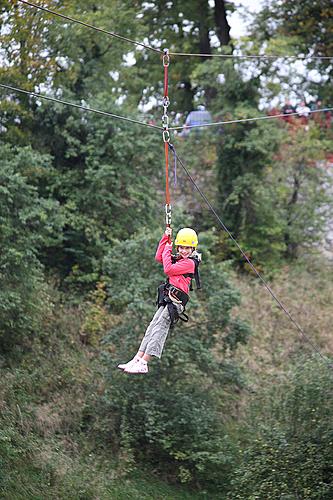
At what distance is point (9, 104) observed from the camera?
48.0 ft

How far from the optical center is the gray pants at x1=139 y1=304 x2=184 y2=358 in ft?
26.7

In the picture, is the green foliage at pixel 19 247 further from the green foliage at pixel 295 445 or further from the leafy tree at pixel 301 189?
the leafy tree at pixel 301 189

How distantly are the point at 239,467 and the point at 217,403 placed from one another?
150cm

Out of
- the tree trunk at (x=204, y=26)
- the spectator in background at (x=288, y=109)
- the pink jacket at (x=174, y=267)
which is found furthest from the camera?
the tree trunk at (x=204, y=26)

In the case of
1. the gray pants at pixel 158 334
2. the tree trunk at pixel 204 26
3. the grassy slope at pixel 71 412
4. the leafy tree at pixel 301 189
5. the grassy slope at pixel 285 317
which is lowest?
the grassy slope at pixel 71 412

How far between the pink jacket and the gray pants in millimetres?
228

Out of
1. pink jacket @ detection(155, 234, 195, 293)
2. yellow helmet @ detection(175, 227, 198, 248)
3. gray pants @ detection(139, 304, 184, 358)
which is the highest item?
yellow helmet @ detection(175, 227, 198, 248)

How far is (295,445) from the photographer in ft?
37.9

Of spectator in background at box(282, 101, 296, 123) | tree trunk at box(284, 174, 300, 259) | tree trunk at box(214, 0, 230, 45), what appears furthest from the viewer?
tree trunk at box(214, 0, 230, 45)

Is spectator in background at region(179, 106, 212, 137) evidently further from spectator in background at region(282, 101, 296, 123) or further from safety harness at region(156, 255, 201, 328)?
safety harness at region(156, 255, 201, 328)

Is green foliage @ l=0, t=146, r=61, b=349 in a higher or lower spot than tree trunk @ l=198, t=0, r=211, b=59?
lower

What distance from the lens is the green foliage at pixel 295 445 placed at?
11.1 metres

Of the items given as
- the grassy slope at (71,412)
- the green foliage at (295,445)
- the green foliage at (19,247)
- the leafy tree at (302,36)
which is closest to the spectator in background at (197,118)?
the leafy tree at (302,36)

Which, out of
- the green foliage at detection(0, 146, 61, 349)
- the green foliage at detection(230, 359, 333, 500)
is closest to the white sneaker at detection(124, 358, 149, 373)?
the green foliage at detection(230, 359, 333, 500)
